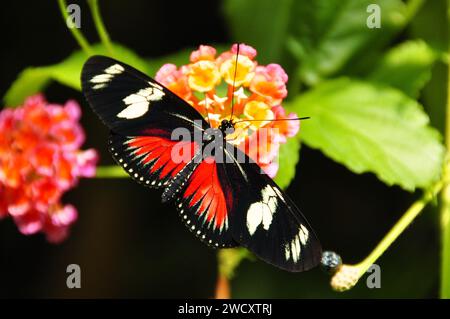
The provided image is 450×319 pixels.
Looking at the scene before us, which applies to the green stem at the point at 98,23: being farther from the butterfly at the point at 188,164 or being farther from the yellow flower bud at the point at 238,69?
the yellow flower bud at the point at 238,69

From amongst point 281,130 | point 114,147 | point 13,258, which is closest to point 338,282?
point 281,130

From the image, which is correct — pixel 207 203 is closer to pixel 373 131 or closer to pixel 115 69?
pixel 115 69

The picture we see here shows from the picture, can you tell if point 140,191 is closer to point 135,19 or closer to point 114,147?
point 135,19

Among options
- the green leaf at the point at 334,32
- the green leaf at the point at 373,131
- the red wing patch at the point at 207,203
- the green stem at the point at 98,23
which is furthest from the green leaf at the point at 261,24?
the red wing patch at the point at 207,203

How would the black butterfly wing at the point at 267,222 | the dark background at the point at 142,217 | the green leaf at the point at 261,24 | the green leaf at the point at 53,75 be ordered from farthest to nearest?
the dark background at the point at 142,217 < the green leaf at the point at 261,24 < the green leaf at the point at 53,75 < the black butterfly wing at the point at 267,222

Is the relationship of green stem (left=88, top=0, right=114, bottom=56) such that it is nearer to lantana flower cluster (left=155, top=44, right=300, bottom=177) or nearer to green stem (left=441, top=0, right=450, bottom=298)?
lantana flower cluster (left=155, top=44, right=300, bottom=177)

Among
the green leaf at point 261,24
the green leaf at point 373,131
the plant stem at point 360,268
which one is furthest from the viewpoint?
the green leaf at point 261,24
